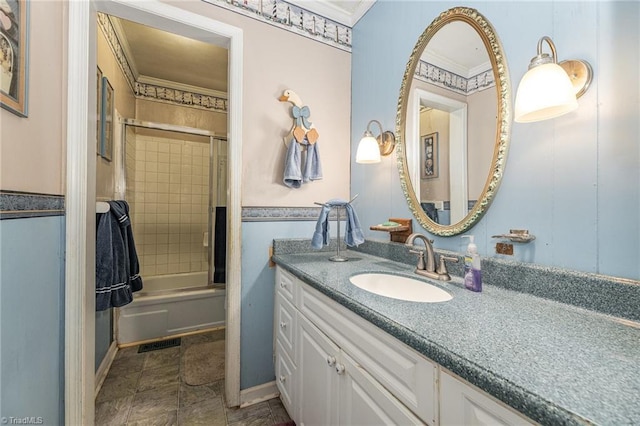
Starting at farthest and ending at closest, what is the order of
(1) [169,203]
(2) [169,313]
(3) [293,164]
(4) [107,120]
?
(1) [169,203] → (2) [169,313] → (4) [107,120] → (3) [293,164]

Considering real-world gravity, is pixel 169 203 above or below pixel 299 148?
below

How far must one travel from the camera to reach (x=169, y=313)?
7.45ft

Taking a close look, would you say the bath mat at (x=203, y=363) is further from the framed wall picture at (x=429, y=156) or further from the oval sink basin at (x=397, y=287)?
the framed wall picture at (x=429, y=156)

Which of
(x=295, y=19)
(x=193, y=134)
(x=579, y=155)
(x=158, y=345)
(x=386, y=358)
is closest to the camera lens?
(x=386, y=358)

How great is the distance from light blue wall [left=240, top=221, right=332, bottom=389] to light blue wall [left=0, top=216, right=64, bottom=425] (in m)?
0.80

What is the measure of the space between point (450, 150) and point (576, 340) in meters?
0.87

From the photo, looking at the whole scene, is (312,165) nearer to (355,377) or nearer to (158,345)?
(355,377)

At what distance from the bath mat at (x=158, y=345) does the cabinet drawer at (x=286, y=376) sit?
46.1 inches

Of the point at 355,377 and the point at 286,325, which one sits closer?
the point at 355,377

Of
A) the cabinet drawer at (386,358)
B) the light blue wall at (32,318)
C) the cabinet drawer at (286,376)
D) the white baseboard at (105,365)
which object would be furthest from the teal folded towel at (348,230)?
the white baseboard at (105,365)

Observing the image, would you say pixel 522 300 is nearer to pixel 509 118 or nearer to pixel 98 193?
pixel 509 118

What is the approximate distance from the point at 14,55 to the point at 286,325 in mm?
1443

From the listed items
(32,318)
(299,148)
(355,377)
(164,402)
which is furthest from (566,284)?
(164,402)

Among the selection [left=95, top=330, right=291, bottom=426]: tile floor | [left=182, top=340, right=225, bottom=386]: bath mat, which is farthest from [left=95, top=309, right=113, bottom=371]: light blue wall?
[left=182, top=340, right=225, bottom=386]: bath mat
